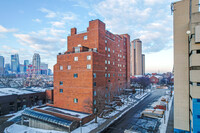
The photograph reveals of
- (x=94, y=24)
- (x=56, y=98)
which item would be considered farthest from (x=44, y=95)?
(x=94, y=24)

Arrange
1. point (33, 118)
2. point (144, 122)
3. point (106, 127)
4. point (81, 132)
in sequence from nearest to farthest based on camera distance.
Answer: point (81, 132) → point (106, 127) → point (144, 122) → point (33, 118)

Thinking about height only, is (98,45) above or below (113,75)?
above

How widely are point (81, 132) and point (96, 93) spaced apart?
13349mm

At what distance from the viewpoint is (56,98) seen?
3934cm

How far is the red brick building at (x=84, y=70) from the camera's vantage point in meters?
34.1

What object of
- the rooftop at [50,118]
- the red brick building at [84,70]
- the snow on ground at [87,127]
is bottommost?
the snow on ground at [87,127]

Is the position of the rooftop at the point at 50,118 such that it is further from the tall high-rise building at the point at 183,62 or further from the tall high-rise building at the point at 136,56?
the tall high-rise building at the point at 136,56

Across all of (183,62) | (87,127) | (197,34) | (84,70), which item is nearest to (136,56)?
(84,70)

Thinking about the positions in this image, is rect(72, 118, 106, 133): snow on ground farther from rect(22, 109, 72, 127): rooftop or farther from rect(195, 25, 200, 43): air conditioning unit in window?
rect(195, 25, 200, 43): air conditioning unit in window

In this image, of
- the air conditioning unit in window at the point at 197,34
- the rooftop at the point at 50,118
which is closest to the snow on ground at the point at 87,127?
the rooftop at the point at 50,118

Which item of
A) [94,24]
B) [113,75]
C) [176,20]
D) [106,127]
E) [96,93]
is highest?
[94,24]

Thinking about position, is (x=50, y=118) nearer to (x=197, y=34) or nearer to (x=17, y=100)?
(x=17, y=100)

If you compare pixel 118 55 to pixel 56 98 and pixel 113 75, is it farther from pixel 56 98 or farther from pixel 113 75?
pixel 56 98

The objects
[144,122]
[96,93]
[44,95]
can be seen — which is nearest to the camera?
[144,122]
